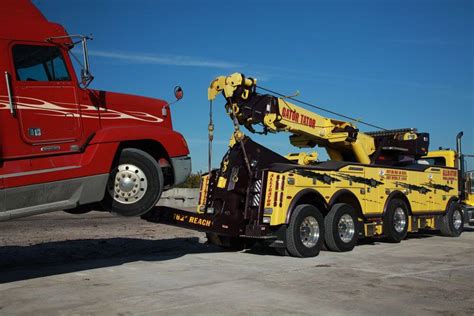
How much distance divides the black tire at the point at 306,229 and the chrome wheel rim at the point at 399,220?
128 inches

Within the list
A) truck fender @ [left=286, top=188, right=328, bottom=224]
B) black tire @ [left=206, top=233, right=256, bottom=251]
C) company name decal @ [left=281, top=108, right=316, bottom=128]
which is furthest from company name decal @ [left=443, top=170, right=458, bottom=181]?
black tire @ [left=206, top=233, right=256, bottom=251]

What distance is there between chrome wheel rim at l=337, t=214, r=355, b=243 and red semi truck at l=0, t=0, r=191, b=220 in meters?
5.11

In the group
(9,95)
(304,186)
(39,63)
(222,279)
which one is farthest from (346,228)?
(9,95)

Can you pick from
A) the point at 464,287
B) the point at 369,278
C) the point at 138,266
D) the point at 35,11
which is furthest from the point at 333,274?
the point at 35,11

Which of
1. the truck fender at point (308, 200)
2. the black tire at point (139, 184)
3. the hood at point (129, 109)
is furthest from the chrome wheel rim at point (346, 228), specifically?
the black tire at point (139, 184)

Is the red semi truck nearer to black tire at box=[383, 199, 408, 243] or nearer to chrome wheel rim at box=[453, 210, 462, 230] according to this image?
black tire at box=[383, 199, 408, 243]

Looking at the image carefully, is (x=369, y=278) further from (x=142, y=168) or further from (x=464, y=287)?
(x=142, y=168)

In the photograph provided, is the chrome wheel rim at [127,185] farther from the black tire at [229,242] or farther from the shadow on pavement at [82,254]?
the black tire at [229,242]

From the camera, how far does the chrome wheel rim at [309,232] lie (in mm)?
11109

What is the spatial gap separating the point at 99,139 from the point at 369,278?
4681mm

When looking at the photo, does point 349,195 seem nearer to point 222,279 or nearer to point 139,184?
point 222,279

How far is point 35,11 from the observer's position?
24.7ft

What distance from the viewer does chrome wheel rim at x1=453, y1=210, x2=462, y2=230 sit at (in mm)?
16047

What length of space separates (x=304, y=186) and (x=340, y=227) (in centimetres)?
166
